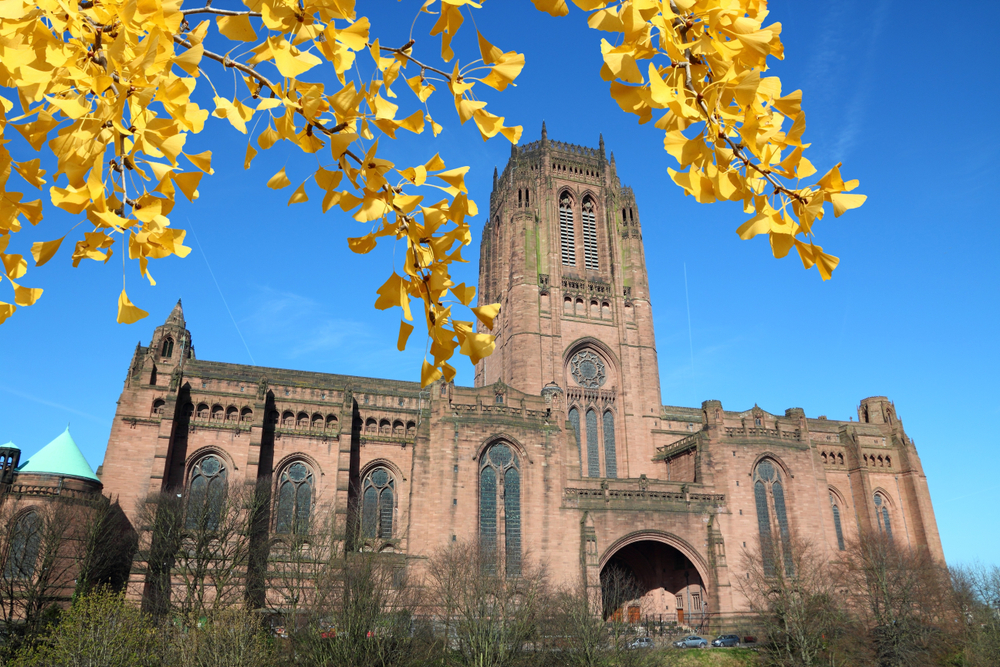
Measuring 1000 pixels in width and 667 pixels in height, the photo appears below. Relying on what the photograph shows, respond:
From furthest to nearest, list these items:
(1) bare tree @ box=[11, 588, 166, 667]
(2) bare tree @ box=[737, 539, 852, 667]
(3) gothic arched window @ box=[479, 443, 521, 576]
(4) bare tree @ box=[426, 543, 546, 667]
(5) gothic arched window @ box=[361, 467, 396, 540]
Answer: (5) gothic arched window @ box=[361, 467, 396, 540]
(3) gothic arched window @ box=[479, 443, 521, 576]
(2) bare tree @ box=[737, 539, 852, 667]
(4) bare tree @ box=[426, 543, 546, 667]
(1) bare tree @ box=[11, 588, 166, 667]

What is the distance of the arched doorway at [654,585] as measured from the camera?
39.0 meters

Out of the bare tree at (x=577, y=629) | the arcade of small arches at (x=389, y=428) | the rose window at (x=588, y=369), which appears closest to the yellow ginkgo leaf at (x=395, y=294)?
the bare tree at (x=577, y=629)

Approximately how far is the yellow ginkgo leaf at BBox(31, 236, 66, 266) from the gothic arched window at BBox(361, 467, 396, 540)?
39462mm

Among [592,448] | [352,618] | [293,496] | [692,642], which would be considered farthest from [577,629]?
[293,496]

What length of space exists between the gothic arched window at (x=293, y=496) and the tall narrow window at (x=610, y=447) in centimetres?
1991

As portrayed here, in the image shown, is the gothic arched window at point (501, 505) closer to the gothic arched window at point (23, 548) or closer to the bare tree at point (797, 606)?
the bare tree at point (797, 606)

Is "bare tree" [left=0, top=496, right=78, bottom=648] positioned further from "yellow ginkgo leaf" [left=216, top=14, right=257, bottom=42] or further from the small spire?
"yellow ginkgo leaf" [left=216, top=14, right=257, bottom=42]

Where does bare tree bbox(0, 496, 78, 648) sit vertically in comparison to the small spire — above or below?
below

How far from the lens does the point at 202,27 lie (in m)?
2.30

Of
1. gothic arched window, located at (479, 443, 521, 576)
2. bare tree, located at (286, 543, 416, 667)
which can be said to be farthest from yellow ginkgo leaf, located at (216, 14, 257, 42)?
gothic arched window, located at (479, 443, 521, 576)

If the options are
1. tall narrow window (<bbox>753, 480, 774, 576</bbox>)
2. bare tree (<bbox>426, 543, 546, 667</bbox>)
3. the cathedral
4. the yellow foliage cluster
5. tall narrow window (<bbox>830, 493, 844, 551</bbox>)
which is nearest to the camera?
the yellow foliage cluster

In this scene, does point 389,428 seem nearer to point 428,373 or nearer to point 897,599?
point 897,599

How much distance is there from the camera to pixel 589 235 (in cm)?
5412

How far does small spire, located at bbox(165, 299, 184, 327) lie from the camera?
4822 cm
